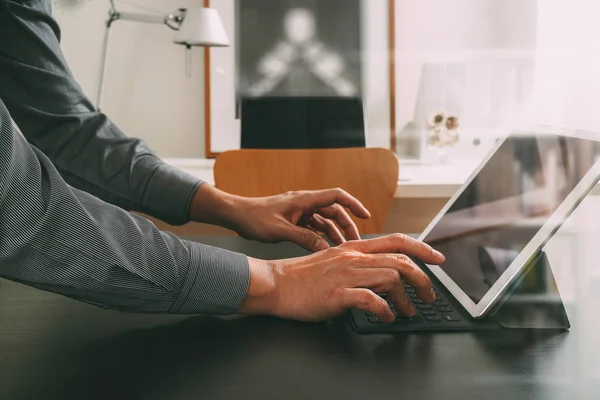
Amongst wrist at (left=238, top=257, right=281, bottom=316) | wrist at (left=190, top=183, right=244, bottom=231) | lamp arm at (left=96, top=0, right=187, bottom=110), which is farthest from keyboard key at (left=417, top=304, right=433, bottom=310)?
lamp arm at (left=96, top=0, right=187, bottom=110)

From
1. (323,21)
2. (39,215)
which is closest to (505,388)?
(39,215)

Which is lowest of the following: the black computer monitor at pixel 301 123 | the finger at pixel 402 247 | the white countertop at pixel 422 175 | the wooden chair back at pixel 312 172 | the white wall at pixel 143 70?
the white countertop at pixel 422 175

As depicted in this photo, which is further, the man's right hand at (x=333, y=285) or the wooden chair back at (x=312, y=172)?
the wooden chair back at (x=312, y=172)

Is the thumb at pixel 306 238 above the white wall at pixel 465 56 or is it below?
below

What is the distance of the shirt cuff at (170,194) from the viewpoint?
3.29ft

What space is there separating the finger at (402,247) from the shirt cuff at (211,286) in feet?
0.39

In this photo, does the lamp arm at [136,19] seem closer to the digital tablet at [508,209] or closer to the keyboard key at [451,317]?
the digital tablet at [508,209]

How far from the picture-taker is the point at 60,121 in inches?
42.1

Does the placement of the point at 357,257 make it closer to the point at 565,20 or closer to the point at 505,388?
the point at 505,388

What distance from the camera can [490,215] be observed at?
70cm

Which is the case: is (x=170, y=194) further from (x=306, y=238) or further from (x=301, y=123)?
(x=301, y=123)

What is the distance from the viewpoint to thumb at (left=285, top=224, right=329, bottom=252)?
0.83 meters

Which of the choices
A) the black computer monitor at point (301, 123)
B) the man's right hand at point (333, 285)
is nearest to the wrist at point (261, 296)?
the man's right hand at point (333, 285)

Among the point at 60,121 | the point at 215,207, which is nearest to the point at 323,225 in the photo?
the point at 215,207
